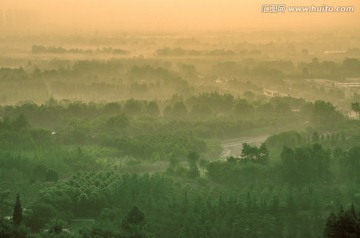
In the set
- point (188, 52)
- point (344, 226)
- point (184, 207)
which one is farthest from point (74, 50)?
point (344, 226)

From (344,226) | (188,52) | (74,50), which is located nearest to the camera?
(344,226)

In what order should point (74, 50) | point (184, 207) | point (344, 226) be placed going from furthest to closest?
point (74, 50) → point (184, 207) → point (344, 226)

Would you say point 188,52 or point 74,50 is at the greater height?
point 74,50

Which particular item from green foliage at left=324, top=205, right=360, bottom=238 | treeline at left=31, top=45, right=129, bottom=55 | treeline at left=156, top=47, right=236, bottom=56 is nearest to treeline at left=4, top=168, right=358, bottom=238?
green foliage at left=324, top=205, right=360, bottom=238

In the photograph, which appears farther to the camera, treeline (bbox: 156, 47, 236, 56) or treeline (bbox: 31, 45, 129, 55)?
treeline (bbox: 156, 47, 236, 56)

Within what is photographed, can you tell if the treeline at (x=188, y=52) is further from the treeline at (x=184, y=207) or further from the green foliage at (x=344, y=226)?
the green foliage at (x=344, y=226)

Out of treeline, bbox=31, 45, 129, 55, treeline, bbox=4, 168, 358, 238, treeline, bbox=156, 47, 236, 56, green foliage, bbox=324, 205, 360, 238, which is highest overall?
treeline, bbox=31, 45, 129, 55

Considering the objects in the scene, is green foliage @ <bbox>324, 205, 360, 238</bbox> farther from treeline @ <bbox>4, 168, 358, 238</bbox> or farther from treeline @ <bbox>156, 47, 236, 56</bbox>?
treeline @ <bbox>156, 47, 236, 56</bbox>

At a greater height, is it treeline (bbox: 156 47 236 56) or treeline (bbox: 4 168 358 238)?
treeline (bbox: 156 47 236 56)

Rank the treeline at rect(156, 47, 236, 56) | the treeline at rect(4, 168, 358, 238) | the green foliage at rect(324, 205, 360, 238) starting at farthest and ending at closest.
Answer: the treeline at rect(156, 47, 236, 56)
the treeline at rect(4, 168, 358, 238)
the green foliage at rect(324, 205, 360, 238)

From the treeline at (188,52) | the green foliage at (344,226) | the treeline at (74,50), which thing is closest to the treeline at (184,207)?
the green foliage at (344,226)

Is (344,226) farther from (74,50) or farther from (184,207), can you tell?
(74,50)

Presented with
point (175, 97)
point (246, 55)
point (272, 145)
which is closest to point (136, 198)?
point (272, 145)
